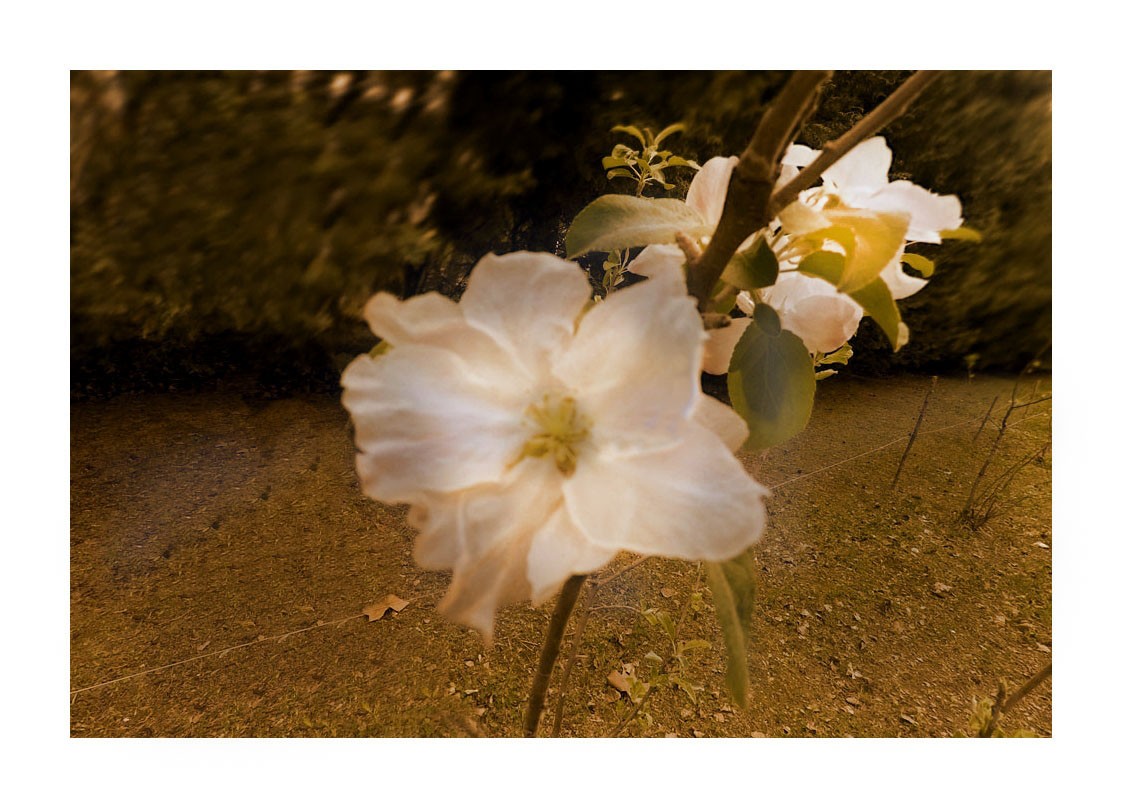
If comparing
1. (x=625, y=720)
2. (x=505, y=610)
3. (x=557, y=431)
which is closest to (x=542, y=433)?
(x=557, y=431)

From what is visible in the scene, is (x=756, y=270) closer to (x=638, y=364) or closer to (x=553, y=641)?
(x=638, y=364)

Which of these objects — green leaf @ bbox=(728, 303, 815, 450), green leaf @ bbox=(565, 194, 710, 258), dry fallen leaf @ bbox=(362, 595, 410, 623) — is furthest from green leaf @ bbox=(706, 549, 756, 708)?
dry fallen leaf @ bbox=(362, 595, 410, 623)

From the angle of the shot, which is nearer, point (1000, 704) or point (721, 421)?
point (721, 421)

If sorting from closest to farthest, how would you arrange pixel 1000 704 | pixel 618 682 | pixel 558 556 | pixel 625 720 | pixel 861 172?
pixel 558 556 < pixel 861 172 < pixel 1000 704 < pixel 625 720 < pixel 618 682

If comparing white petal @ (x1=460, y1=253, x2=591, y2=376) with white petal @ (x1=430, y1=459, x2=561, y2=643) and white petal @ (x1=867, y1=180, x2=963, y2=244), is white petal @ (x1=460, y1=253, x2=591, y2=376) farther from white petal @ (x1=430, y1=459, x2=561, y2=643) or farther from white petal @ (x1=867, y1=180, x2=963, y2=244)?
white petal @ (x1=867, y1=180, x2=963, y2=244)

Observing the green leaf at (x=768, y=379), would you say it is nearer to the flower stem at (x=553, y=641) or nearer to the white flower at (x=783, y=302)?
the white flower at (x=783, y=302)

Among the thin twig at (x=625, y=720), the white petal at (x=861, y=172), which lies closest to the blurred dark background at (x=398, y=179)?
the white petal at (x=861, y=172)
